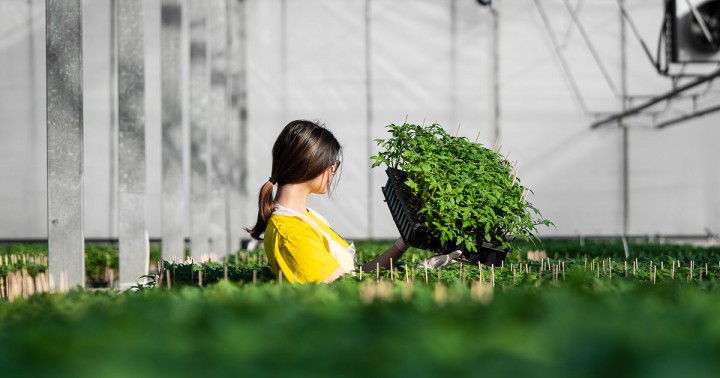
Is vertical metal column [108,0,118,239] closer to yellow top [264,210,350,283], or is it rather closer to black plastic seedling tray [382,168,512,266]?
black plastic seedling tray [382,168,512,266]

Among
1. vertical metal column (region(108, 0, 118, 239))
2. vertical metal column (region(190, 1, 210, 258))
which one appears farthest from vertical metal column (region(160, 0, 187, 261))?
vertical metal column (region(108, 0, 118, 239))

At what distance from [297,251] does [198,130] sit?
21.1 ft

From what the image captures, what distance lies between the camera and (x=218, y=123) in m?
10.7

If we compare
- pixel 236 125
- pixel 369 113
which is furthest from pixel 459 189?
pixel 369 113

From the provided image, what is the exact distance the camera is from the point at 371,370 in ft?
3.25

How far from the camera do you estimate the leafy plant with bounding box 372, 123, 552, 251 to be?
356 centimetres

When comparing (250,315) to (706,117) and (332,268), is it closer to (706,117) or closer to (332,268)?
(332,268)

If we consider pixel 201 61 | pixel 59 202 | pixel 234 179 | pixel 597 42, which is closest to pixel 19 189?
pixel 234 179

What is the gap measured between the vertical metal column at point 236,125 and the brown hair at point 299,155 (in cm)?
934

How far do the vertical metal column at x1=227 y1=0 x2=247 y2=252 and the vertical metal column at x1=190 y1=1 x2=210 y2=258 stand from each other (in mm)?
3107

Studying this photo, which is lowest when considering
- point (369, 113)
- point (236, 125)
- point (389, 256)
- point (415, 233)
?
point (389, 256)

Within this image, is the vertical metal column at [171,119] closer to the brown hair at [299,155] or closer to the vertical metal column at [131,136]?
the vertical metal column at [131,136]

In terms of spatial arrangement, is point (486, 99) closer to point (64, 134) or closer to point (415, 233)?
point (64, 134)

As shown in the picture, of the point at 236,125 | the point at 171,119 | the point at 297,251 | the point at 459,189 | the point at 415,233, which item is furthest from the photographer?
the point at 236,125
